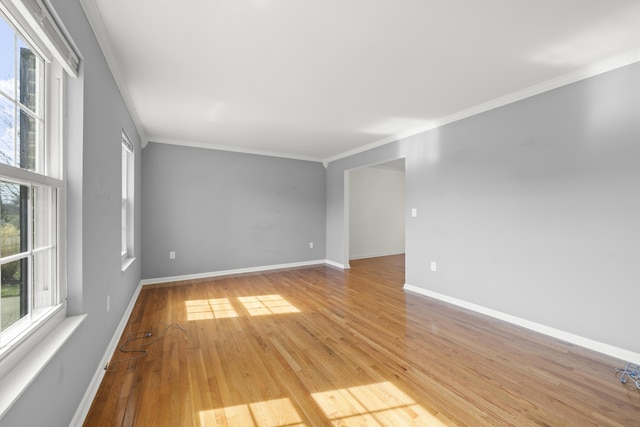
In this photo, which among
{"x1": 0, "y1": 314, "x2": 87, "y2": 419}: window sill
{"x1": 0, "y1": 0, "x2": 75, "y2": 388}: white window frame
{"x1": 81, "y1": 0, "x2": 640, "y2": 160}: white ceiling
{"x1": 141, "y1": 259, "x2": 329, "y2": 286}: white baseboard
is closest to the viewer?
{"x1": 0, "y1": 314, "x2": 87, "y2": 419}: window sill

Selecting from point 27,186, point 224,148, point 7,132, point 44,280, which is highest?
point 224,148

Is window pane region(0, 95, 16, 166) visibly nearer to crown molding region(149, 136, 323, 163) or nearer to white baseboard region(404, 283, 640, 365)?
crown molding region(149, 136, 323, 163)

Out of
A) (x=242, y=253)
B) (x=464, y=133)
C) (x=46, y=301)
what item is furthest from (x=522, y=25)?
(x=242, y=253)

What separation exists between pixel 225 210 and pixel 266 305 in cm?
236

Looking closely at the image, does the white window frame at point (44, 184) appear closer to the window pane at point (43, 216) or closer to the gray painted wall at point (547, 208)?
the window pane at point (43, 216)

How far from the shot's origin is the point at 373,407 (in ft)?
5.64

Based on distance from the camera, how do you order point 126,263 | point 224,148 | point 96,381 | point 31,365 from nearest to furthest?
point 31,365 < point 96,381 < point 126,263 < point 224,148

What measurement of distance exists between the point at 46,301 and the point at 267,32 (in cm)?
215

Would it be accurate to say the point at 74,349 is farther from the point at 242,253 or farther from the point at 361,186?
the point at 361,186

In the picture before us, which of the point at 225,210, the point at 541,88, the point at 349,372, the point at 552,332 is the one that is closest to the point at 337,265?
the point at 225,210

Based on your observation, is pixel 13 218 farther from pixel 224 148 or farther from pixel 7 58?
pixel 224 148

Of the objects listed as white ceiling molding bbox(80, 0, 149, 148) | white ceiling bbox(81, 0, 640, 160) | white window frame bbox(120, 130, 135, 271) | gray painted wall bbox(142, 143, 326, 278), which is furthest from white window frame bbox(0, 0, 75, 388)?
gray painted wall bbox(142, 143, 326, 278)

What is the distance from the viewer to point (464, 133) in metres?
3.54

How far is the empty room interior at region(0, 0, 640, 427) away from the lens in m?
1.43
